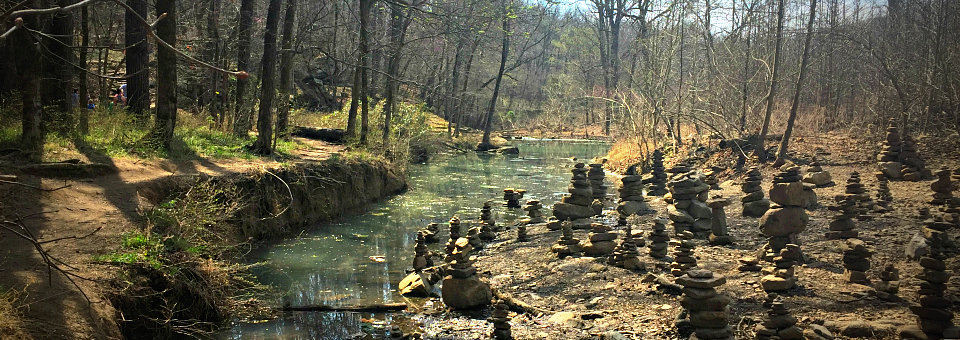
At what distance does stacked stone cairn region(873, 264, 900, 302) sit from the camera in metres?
6.50

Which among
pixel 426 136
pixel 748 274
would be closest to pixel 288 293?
pixel 748 274

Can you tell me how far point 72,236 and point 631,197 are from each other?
10907 millimetres

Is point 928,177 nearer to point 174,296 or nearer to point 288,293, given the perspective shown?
point 288,293

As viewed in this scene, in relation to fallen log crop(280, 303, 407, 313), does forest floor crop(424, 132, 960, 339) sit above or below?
above

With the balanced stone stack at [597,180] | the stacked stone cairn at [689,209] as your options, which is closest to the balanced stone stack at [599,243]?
the stacked stone cairn at [689,209]

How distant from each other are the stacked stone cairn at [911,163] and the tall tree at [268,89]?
43.4 ft

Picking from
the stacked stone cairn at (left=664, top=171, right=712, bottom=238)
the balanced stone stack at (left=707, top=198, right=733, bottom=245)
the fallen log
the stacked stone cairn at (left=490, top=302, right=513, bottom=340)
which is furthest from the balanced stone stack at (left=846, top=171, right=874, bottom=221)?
the fallen log

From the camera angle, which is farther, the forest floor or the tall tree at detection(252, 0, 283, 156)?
the tall tree at detection(252, 0, 283, 156)

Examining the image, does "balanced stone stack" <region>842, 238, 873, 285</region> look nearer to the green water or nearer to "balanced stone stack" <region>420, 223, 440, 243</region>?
the green water

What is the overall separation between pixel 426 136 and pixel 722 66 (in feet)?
43.1

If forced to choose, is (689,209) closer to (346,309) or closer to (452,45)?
(346,309)

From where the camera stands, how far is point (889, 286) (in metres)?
6.54

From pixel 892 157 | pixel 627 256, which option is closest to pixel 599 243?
pixel 627 256

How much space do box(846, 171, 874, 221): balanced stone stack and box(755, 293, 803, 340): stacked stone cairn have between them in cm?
574
